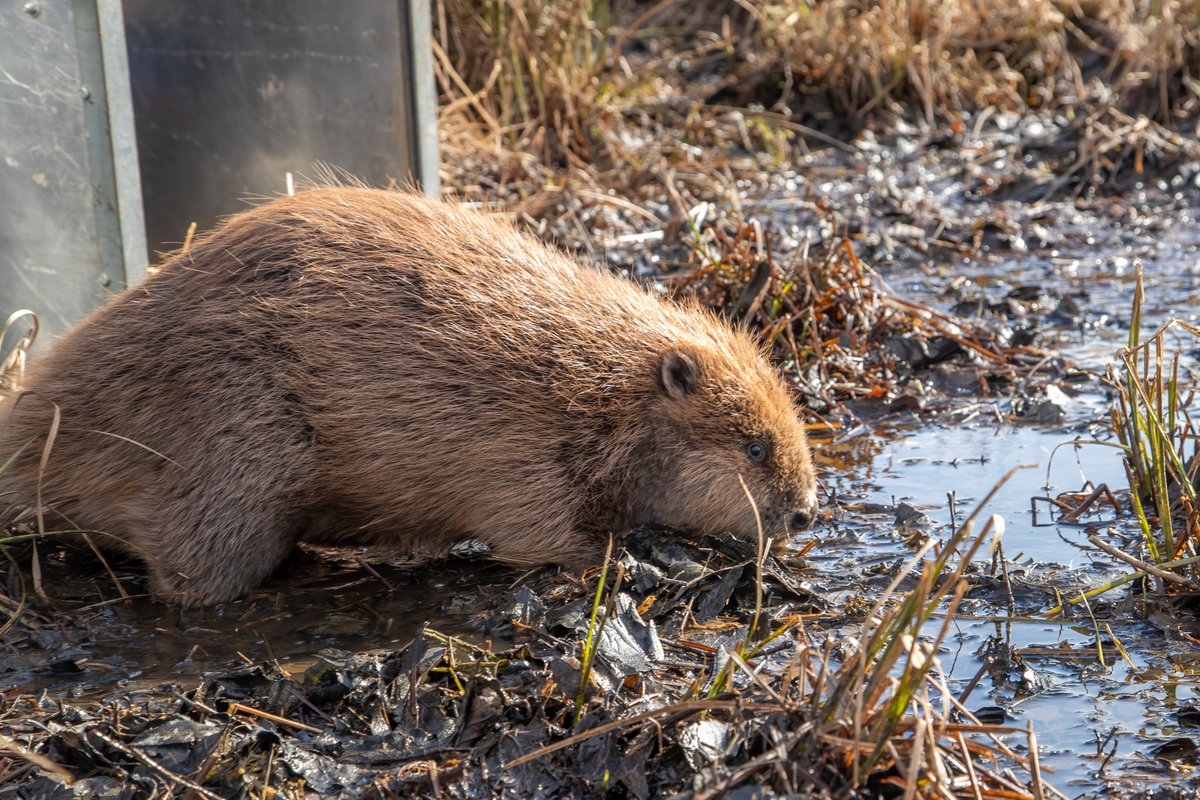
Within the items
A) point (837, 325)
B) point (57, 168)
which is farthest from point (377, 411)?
point (837, 325)

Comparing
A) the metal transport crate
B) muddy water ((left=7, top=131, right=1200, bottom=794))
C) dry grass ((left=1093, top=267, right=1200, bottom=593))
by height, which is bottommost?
muddy water ((left=7, top=131, right=1200, bottom=794))

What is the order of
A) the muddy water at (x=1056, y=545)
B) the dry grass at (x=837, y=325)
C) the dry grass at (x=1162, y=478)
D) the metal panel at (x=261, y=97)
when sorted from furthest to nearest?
the metal panel at (x=261, y=97)
the dry grass at (x=837, y=325)
the dry grass at (x=1162, y=478)
the muddy water at (x=1056, y=545)

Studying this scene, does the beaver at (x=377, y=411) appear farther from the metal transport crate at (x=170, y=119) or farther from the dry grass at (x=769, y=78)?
the dry grass at (x=769, y=78)

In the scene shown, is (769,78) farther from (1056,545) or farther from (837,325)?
(1056,545)

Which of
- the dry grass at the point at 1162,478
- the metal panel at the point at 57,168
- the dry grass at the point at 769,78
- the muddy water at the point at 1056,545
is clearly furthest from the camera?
the dry grass at the point at 769,78

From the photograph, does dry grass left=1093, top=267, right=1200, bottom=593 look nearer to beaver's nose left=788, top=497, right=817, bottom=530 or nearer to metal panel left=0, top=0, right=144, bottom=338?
beaver's nose left=788, top=497, right=817, bottom=530

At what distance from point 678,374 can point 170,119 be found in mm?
2711

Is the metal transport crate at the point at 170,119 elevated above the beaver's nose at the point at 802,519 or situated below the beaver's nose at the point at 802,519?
above

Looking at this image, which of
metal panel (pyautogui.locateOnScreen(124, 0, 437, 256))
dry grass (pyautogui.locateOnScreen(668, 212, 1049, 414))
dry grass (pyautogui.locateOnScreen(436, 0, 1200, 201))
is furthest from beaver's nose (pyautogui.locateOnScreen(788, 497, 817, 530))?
dry grass (pyautogui.locateOnScreen(436, 0, 1200, 201))

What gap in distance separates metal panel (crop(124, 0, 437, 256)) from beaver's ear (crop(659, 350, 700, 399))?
231 cm

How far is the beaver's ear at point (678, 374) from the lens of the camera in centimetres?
428

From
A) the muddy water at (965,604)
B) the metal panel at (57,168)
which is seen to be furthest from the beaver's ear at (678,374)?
the metal panel at (57,168)

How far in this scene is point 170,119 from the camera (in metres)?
5.77

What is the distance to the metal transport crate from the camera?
15.7 ft
